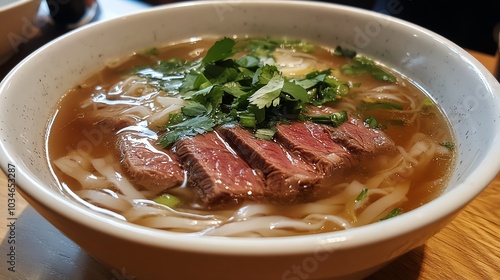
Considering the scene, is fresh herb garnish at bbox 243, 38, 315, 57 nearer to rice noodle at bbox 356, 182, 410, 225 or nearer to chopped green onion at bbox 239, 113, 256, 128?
chopped green onion at bbox 239, 113, 256, 128

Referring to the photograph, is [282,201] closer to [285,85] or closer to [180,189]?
[180,189]

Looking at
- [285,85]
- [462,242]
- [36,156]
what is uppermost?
[285,85]

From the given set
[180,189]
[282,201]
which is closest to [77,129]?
[180,189]

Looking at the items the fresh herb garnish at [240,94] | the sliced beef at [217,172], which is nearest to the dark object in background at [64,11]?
the fresh herb garnish at [240,94]

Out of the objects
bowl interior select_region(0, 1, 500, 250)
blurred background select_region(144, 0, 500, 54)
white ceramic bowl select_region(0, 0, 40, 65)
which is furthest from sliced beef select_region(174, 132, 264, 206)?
blurred background select_region(144, 0, 500, 54)

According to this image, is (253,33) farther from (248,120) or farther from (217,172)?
(217,172)

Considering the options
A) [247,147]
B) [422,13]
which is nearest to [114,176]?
[247,147]

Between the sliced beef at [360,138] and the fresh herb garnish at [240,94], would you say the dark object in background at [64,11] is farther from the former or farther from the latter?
the sliced beef at [360,138]

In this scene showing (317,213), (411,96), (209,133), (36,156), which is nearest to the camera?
(317,213)
